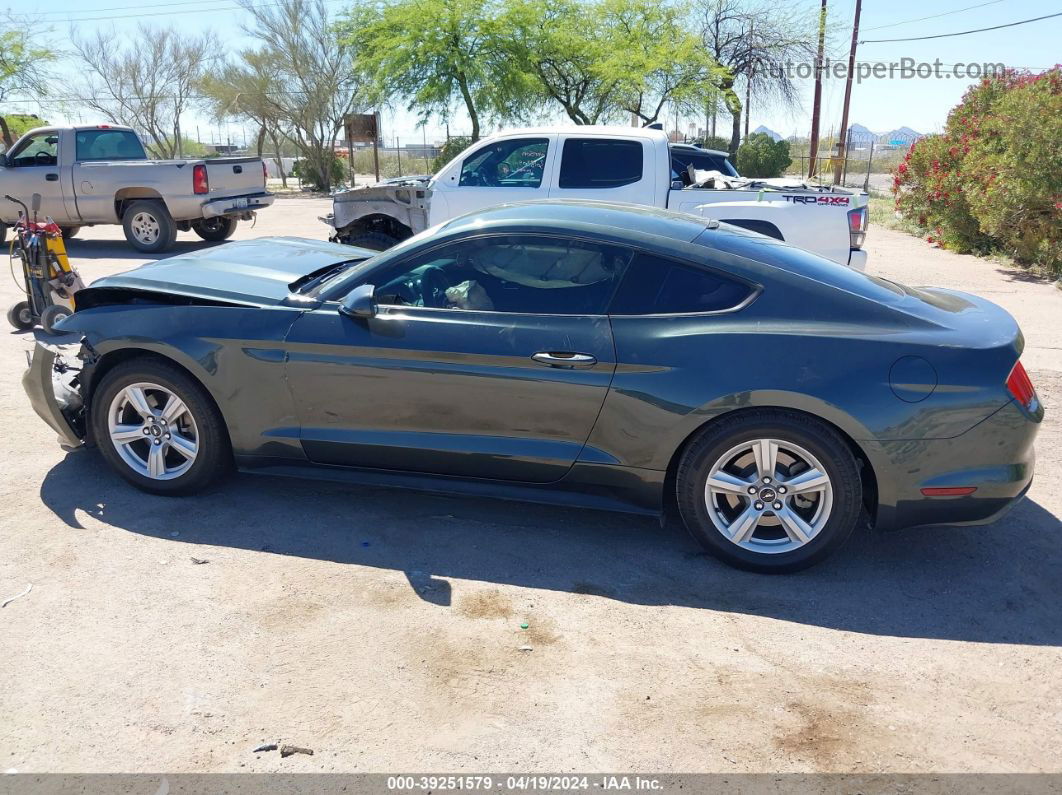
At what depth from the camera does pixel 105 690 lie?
10.4 ft

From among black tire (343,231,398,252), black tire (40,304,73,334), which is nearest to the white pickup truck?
black tire (343,231,398,252)

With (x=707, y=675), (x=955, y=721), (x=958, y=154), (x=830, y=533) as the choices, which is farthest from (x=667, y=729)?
(x=958, y=154)

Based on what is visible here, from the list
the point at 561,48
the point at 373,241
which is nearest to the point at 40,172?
the point at 373,241

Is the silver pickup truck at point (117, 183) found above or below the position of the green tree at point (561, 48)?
below

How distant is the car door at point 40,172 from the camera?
13898mm

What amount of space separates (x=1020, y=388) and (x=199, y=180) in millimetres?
12638

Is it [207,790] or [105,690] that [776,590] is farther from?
[105,690]

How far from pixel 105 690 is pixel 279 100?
3542 centimetres

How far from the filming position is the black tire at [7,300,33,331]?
26.7 feet

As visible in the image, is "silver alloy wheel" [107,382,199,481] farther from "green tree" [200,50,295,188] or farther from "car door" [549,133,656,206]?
"green tree" [200,50,295,188]

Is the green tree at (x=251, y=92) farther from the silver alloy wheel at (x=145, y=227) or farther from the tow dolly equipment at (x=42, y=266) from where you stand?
the tow dolly equipment at (x=42, y=266)

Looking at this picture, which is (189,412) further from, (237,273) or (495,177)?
(495,177)

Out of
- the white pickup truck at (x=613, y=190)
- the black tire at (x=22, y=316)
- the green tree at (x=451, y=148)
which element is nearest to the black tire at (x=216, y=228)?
the white pickup truck at (x=613, y=190)

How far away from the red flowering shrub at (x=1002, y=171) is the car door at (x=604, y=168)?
277 inches
